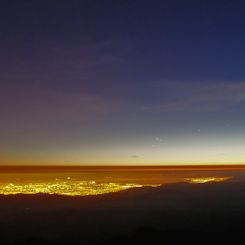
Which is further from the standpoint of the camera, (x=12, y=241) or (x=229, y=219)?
(x=229, y=219)

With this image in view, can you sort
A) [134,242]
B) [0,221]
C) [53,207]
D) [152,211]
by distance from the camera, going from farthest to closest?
[53,207] < [152,211] < [0,221] < [134,242]

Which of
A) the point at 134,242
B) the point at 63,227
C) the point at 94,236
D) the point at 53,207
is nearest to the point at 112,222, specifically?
the point at 63,227

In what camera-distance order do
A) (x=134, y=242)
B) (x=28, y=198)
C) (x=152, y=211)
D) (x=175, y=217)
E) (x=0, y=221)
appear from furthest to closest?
(x=28, y=198)
(x=152, y=211)
(x=175, y=217)
(x=0, y=221)
(x=134, y=242)

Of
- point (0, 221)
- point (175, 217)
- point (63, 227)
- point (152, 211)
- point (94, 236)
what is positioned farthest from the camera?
point (152, 211)

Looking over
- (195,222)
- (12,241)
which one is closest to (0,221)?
(12,241)

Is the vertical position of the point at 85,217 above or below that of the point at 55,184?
below

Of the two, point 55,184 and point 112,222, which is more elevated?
point 55,184

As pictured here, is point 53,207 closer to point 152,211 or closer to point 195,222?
point 152,211

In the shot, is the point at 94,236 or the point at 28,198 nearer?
the point at 94,236

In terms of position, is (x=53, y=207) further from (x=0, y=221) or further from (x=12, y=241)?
(x=12, y=241)
